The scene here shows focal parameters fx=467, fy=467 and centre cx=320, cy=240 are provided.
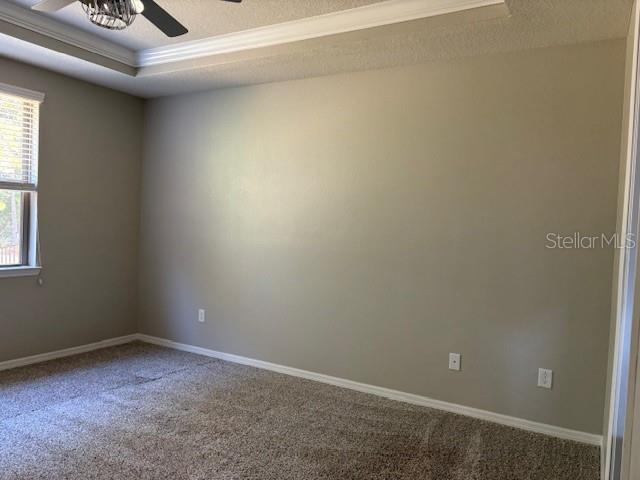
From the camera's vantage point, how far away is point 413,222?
3256mm

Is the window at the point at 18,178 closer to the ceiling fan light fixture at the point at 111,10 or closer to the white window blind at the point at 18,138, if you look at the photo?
the white window blind at the point at 18,138

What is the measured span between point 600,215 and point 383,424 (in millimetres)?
1788

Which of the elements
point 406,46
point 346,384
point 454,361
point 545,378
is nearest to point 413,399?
point 454,361

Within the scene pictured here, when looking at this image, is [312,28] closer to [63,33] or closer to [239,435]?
[63,33]

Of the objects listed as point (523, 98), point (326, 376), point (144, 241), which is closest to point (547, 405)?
point (326, 376)

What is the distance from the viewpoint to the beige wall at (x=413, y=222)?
277 centimetres

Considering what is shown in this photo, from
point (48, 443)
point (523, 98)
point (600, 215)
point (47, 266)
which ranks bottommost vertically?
point (48, 443)

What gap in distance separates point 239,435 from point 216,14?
2.57 metres

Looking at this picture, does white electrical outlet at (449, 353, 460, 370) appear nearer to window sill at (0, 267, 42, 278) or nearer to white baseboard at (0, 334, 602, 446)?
white baseboard at (0, 334, 602, 446)

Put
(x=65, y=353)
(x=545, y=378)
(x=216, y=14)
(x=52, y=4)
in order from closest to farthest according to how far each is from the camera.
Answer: (x=52, y=4) < (x=545, y=378) < (x=216, y=14) < (x=65, y=353)

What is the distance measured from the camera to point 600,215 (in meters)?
2.71

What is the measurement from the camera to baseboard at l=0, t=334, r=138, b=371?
12.1 ft

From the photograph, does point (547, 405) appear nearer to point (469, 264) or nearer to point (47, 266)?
point (469, 264)

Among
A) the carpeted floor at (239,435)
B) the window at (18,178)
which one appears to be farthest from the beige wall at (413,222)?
the window at (18,178)
